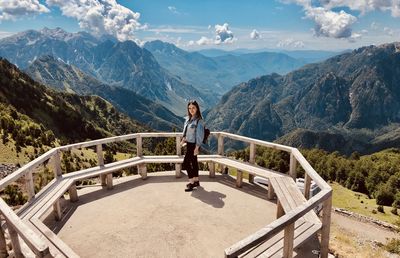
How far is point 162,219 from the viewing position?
27.2ft

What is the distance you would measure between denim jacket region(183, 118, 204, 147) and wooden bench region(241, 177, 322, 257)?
2453 millimetres

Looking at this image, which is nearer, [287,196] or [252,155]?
[287,196]

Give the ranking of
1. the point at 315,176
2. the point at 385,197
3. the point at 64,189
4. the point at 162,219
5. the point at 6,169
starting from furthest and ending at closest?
the point at 385,197, the point at 6,169, the point at 64,189, the point at 162,219, the point at 315,176

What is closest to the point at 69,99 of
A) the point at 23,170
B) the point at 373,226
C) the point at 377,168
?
the point at 377,168

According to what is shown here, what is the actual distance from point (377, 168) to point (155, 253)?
81682 mm

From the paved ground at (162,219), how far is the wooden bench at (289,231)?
618 millimetres

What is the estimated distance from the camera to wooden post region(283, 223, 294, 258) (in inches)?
212

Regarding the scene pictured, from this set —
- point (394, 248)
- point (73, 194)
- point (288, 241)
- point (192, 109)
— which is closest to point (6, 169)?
point (73, 194)

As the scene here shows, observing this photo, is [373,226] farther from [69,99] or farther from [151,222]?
[69,99]

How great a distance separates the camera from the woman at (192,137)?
9875 mm

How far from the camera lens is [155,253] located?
6.74 metres

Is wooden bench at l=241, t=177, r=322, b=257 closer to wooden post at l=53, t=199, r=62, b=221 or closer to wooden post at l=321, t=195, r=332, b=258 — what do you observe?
wooden post at l=321, t=195, r=332, b=258

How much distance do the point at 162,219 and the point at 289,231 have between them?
377 cm

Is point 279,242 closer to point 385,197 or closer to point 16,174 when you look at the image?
point 16,174
